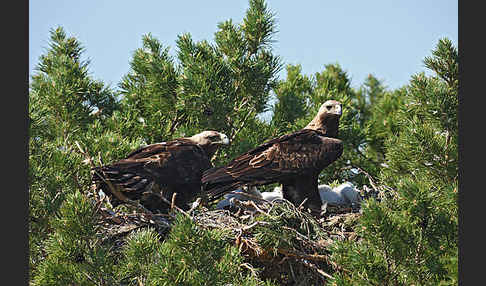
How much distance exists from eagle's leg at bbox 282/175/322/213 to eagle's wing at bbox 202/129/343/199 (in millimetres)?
95

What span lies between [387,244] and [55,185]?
2.47 meters

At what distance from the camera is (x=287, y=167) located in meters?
6.79

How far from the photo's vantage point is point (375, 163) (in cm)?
853

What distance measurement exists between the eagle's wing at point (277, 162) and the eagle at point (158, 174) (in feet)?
0.90

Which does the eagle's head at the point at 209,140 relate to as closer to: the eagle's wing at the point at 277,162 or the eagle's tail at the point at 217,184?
the eagle's wing at the point at 277,162

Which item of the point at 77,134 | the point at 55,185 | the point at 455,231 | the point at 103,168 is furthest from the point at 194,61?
the point at 455,231

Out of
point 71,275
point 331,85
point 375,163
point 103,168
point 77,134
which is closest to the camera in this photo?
point 71,275

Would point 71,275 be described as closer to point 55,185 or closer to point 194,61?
point 55,185

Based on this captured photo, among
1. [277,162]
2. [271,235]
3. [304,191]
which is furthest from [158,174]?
[304,191]

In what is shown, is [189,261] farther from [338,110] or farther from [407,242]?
[338,110]

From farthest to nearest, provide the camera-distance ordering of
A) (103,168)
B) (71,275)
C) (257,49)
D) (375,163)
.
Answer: (375,163) → (257,49) → (103,168) → (71,275)

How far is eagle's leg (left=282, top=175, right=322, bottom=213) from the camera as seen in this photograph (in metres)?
6.71

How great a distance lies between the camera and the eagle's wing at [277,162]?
21.4 feet

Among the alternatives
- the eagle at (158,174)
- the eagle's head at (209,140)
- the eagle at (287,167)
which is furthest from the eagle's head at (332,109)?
the eagle at (158,174)
